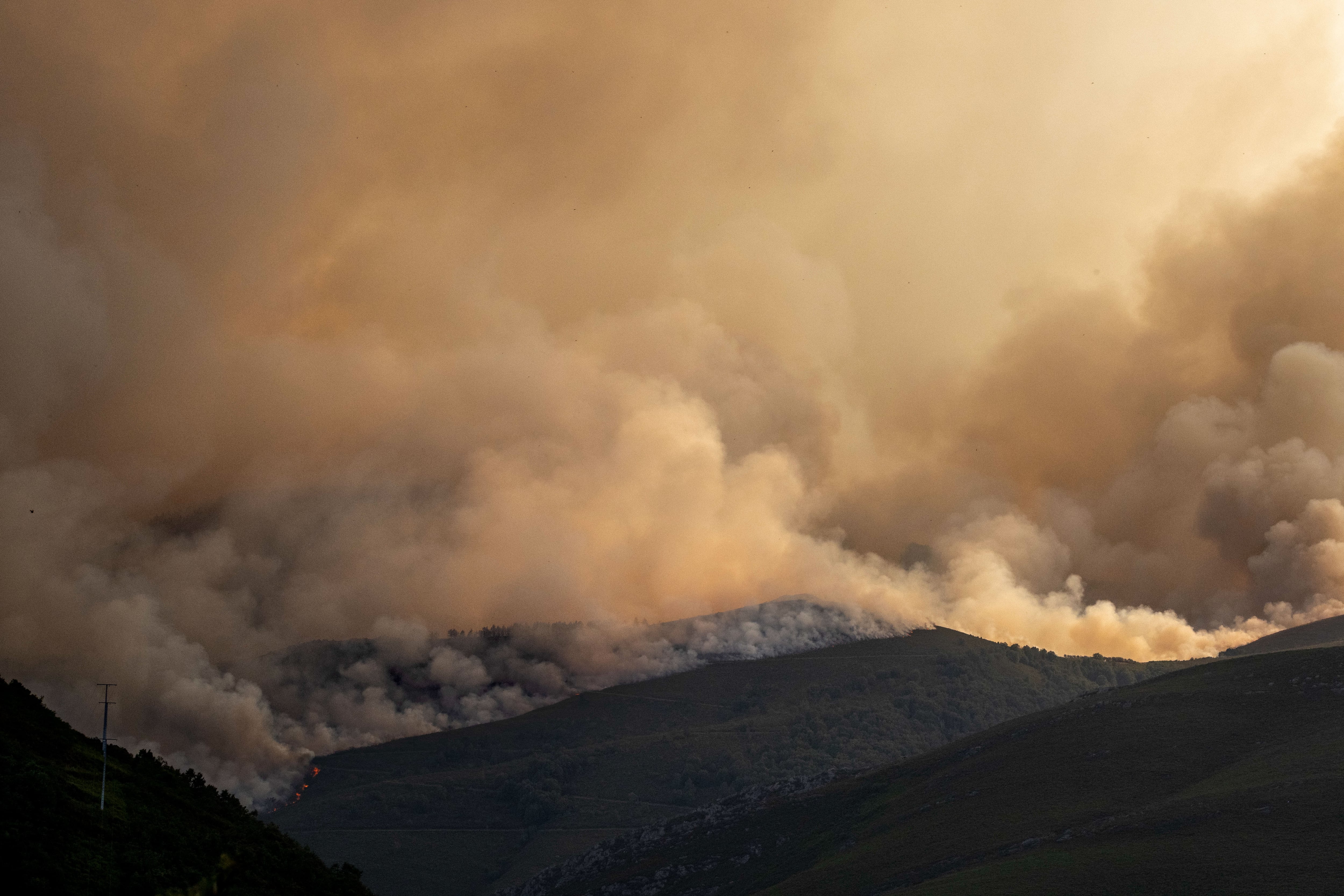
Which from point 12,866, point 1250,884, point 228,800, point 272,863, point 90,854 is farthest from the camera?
point 1250,884

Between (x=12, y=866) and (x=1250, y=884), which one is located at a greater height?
(x=12, y=866)

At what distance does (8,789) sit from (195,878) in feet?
51.7

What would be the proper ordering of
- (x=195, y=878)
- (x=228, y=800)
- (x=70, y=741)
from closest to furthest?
(x=195, y=878) → (x=70, y=741) → (x=228, y=800)

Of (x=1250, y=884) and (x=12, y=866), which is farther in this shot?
(x=1250, y=884)

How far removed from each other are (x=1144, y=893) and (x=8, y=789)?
7000 inches

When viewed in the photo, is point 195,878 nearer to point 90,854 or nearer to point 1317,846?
point 90,854

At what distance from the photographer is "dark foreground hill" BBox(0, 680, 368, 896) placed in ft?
269

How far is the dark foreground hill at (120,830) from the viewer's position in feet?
269

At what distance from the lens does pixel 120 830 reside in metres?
95.8

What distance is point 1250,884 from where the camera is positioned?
190m

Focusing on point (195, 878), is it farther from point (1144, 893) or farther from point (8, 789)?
point (1144, 893)

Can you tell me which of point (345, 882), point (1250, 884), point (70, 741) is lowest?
point (1250, 884)

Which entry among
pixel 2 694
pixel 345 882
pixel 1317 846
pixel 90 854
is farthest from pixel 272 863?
pixel 1317 846

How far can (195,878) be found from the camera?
92.9m
